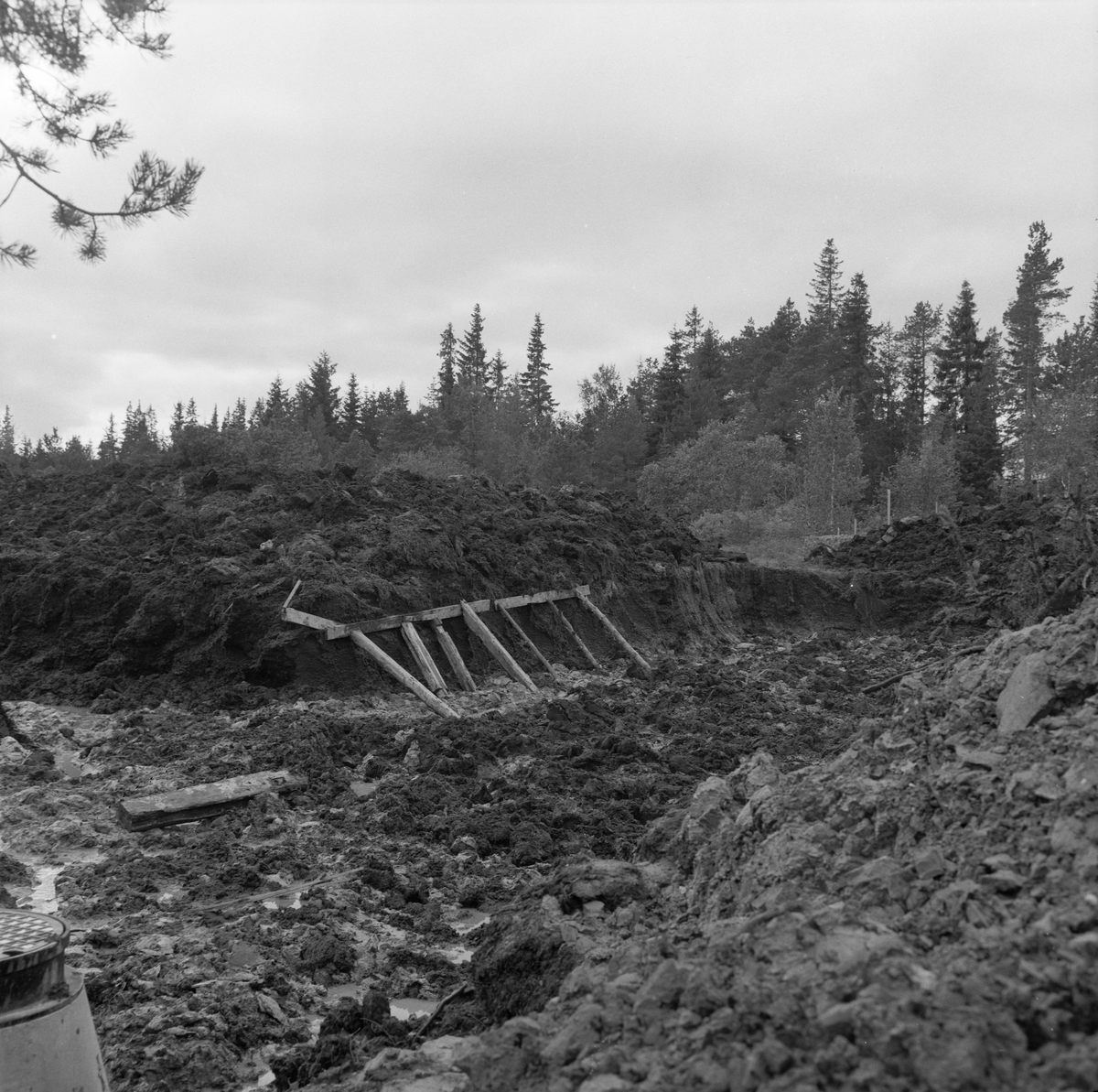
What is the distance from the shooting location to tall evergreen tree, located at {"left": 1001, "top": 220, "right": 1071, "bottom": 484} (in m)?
47.8

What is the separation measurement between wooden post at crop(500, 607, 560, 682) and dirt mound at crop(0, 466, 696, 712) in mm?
593

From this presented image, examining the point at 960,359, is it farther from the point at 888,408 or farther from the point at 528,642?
the point at 528,642

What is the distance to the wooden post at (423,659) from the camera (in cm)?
1105

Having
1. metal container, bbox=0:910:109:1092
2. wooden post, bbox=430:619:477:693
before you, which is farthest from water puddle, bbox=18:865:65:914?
wooden post, bbox=430:619:477:693

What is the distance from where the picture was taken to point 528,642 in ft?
43.1

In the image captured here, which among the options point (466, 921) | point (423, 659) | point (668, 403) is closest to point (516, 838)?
point (466, 921)

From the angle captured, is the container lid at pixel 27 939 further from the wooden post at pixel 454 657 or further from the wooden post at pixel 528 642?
the wooden post at pixel 528 642

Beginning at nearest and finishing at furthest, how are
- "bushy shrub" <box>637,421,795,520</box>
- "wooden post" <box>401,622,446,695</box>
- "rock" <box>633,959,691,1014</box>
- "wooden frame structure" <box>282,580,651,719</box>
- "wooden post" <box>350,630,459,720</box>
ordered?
"rock" <box>633,959,691,1014</box> < "wooden post" <box>350,630,459,720</box> < "wooden frame structure" <box>282,580,651,719</box> < "wooden post" <box>401,622,446,695</box> < "bushy shrub" <box>637,421,795,520</box>

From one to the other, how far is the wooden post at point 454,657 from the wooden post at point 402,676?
0.70 m

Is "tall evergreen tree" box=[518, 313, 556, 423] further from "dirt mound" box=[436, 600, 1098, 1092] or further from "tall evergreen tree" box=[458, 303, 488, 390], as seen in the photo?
"dirt mound" box=[436, 600, 1098, 1092]

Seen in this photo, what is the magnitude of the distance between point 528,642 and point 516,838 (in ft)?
22.2

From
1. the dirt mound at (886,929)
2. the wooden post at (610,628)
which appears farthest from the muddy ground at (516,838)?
the wooden post at (610,628)

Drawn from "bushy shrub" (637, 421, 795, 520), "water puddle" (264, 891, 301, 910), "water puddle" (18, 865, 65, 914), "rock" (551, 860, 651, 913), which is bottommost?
"water puddle" (264, 891, 301, 910)

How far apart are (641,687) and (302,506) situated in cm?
600
